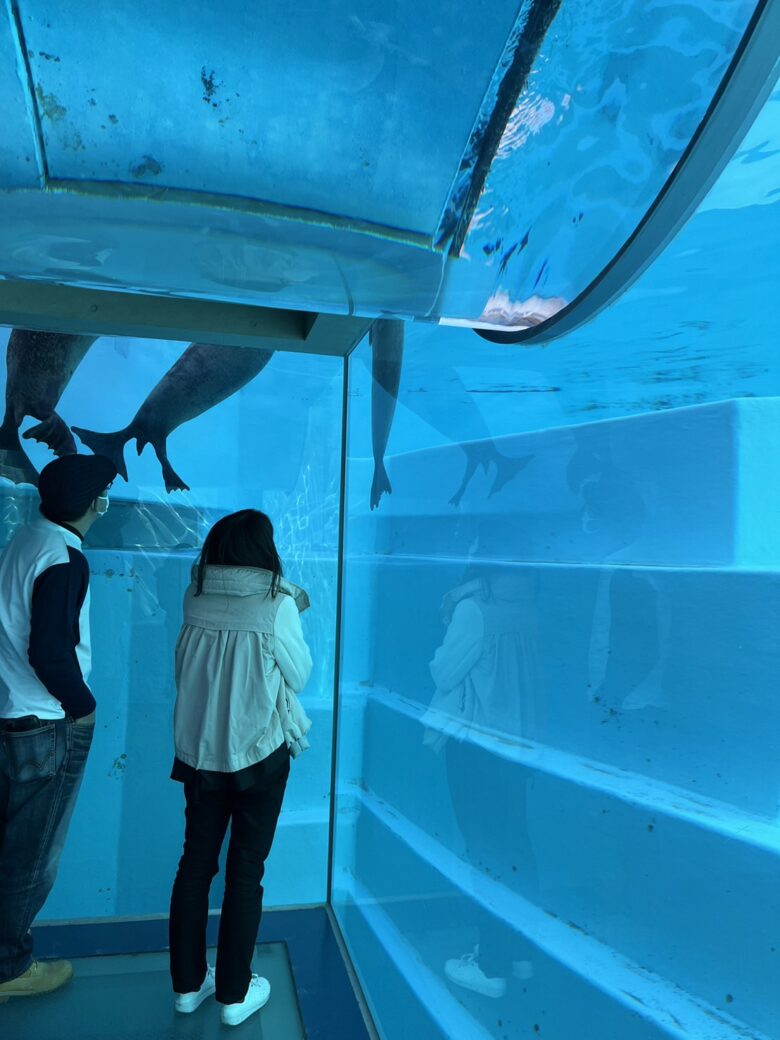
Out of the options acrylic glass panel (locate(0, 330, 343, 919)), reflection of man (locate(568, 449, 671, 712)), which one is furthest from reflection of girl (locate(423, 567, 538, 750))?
acrylic glass panel (locate(0, 330, 343, 919))

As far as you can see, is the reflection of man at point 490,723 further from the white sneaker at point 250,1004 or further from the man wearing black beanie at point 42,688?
the man wearing black beanie at point 42,688

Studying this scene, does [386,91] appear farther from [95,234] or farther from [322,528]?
[322,528]

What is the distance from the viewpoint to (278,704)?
2.12 m

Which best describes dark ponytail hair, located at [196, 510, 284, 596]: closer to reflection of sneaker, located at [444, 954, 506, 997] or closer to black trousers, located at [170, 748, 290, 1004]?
black trousers, located at [170, 748, 290, 1004]

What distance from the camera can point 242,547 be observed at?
2092 mm

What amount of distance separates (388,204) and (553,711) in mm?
1208

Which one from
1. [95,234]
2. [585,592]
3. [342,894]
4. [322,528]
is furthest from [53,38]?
[342,894]

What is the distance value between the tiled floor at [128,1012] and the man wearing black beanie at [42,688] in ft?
0.50

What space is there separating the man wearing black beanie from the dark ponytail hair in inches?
13.0

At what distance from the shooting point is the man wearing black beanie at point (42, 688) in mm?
1944

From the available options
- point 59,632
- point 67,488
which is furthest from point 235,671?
point 67,488

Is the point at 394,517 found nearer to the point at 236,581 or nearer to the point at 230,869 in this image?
the point at 236,581

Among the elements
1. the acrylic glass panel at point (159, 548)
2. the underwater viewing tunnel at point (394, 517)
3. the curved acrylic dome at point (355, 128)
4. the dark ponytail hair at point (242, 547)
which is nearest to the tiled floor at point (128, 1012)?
the underwater viewing tunnel at point (394, 517)

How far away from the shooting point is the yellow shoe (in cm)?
220
